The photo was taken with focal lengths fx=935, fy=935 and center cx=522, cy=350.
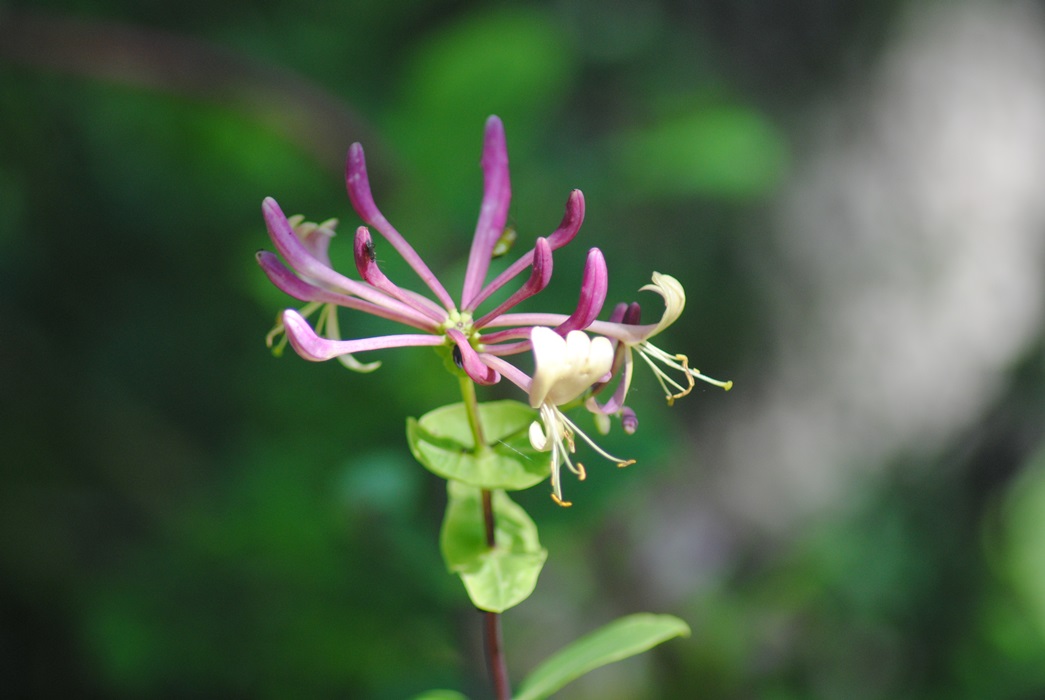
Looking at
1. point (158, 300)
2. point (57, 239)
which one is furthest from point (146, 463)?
point (57, 239)

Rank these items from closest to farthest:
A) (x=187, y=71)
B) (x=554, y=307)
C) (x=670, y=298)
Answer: (x=670, y=298)
(x=554, y=307)
(x=187, y=71)

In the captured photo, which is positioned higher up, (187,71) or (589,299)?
(187,71)

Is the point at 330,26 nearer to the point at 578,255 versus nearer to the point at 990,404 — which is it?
the point at 578,255

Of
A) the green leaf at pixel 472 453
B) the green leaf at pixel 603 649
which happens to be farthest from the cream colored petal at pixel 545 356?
the green leaf at pixel 603 649

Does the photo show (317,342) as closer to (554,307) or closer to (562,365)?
(562,365)

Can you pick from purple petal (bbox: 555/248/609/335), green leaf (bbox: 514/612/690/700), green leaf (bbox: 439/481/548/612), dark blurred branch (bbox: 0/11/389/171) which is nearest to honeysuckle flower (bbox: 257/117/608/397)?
purple petal (bbox: 555/248/609/335)

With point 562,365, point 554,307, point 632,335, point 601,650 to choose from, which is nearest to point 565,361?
point 562,365
